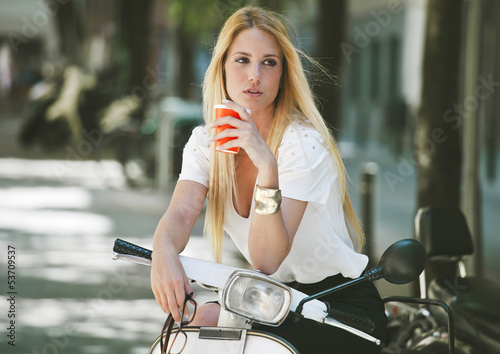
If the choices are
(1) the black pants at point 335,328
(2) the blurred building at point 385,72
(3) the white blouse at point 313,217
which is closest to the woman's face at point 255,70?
(3) the white blouse at point 313,217

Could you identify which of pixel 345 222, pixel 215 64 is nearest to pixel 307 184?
pixel 345 222

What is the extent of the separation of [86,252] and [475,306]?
6.26 metres

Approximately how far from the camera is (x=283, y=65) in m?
3.01

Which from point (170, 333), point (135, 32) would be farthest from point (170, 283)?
point (135, 32)

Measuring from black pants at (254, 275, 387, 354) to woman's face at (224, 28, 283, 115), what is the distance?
67cm

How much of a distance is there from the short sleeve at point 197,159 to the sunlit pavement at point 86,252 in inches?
118

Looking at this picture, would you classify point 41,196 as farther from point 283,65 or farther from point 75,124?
point 283,65

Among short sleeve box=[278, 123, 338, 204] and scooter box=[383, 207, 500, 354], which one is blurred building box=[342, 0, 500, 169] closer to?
scooter box=[383, 207, 500, 354]

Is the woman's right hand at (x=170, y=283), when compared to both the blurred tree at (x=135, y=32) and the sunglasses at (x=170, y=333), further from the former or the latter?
the blurred tree at (x=135, y=32)

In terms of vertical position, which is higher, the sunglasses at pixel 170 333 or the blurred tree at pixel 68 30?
the blurred tree at pixel 68 30

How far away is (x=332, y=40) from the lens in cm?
1001

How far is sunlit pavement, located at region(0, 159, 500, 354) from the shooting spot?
613 cm

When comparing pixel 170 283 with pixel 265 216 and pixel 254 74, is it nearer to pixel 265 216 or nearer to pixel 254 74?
pixel 265 216

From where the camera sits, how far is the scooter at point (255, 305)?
2.22 metres
